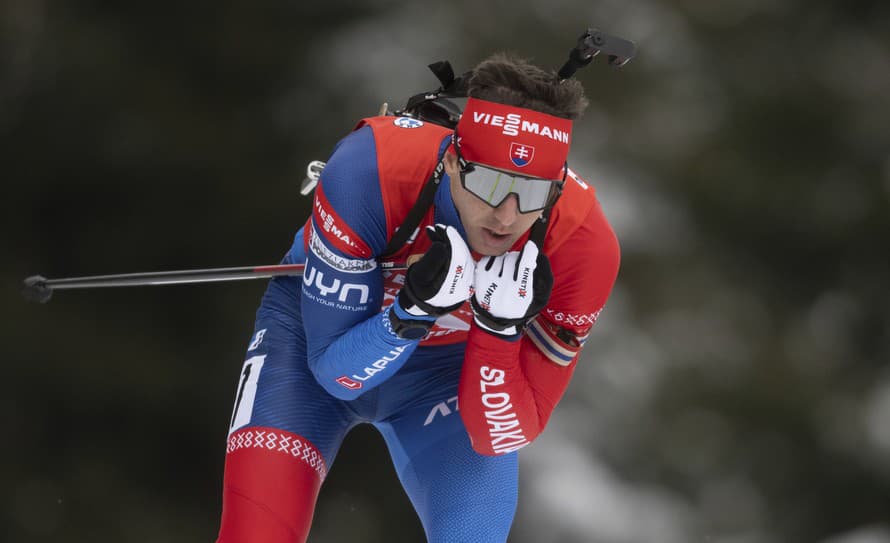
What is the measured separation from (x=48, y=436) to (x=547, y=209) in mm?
A: 4813

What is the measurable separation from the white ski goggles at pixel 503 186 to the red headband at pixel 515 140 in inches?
0.8

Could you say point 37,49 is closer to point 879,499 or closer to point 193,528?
point 193,528

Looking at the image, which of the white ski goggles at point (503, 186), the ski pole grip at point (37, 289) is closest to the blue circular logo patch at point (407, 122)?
the white ski goggles at point (503, 186)

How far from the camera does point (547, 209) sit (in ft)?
8.74

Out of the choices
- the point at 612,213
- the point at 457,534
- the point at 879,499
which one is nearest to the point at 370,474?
the point at 612,213

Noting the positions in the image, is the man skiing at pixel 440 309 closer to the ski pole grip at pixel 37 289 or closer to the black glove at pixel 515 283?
→ the black glove at pixel 515 283

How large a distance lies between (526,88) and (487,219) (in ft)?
0.97

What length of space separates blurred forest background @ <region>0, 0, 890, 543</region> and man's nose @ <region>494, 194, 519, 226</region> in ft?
13.4

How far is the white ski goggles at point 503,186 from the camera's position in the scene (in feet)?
8.26

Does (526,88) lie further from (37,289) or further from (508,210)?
(37,289)

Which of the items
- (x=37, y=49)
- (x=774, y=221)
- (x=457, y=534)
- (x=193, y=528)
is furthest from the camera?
(x=774, y=221)

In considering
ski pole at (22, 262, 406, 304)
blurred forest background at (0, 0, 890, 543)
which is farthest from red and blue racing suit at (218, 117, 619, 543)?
blurred forest background at (0, 0, 890, 543)

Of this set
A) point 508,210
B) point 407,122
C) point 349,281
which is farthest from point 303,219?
point 508,210

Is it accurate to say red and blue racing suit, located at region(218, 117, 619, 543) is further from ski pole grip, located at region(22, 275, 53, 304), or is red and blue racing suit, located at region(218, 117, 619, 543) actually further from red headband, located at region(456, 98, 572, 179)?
ski pole grip, located at region(22, 275, 53, 304)
